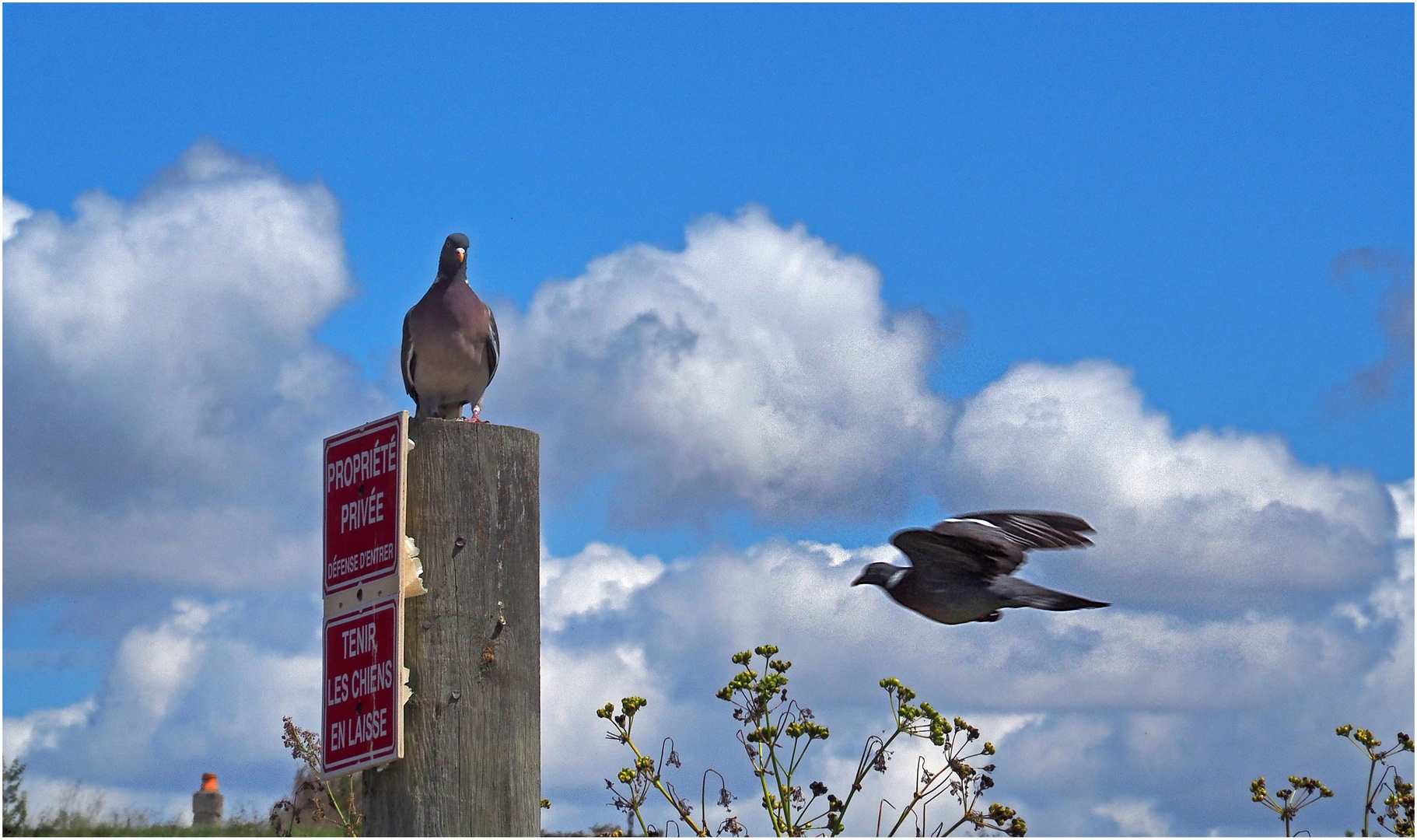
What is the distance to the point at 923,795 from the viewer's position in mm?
6969

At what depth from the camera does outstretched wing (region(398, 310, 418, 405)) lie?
7.95 m

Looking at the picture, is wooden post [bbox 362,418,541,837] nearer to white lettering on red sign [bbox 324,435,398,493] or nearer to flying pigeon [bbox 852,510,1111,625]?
white lettering on red sign [bbox 324,435,398,493]

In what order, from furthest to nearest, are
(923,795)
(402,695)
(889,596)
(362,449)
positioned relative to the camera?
(889,596) → (923,795) → (362,449) → (402,695)

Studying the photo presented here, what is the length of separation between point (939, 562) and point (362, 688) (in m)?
3.35

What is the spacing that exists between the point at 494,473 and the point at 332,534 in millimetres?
654

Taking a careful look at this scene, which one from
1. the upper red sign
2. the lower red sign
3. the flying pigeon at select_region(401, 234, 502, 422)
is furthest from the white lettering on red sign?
the flying pigeon at select_region(401, 234, 502, 422)

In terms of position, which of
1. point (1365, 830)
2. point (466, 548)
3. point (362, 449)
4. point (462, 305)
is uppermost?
point (462, 305)

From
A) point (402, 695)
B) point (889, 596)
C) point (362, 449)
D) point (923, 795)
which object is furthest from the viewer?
point (889, 596)

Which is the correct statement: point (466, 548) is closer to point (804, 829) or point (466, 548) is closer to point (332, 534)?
point (332, 534)

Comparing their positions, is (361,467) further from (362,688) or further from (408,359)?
(408,359)

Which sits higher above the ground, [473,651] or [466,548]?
[466,548]

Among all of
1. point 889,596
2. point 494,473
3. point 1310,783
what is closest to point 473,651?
point 494,473

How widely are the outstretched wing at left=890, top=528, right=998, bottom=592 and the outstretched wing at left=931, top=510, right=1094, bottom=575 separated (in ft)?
0.20

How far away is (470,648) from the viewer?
521 centimetres
